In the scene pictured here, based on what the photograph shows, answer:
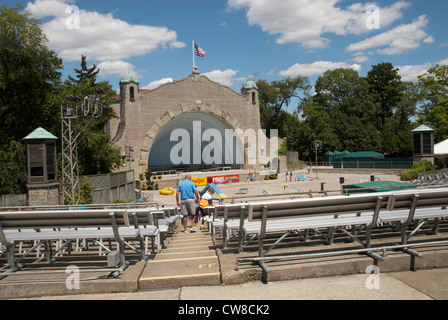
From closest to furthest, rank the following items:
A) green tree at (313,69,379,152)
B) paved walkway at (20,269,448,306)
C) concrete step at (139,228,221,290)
A: 1. paved walkway at (20,269,448,306)
2. concrete step at (139,228,221,290)
3. green tree at (313,69,379,152)

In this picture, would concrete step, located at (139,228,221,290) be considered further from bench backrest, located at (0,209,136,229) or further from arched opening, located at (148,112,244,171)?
arched opening, located at (148,112,244,171)

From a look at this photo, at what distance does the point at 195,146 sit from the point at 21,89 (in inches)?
1065

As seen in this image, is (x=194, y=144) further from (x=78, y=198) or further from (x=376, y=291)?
(x=376, y=291)

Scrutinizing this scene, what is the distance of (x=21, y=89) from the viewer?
21453 mm

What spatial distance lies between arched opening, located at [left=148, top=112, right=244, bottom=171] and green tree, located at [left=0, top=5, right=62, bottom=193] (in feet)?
48.2

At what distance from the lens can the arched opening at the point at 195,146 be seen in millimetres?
39375

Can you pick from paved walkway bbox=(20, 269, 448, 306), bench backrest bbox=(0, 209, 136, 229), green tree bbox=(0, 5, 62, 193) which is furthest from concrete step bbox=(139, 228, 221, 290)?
green tree bbox=(0, 5, 62, 193)

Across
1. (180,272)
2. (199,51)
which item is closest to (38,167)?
(180,272)

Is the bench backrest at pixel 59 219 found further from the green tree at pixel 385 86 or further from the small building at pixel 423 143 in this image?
the green tree at pixel 385 86

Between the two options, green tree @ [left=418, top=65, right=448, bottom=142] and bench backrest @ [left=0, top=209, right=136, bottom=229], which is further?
green tree @ [left=418, top=65, right=448, bottom=142]

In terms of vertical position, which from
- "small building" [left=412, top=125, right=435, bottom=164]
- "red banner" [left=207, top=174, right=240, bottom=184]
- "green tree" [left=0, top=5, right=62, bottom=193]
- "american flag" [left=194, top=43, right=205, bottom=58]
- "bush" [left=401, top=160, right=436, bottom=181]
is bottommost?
"red banner" [left=207, top=174, right=240, bottom=184]

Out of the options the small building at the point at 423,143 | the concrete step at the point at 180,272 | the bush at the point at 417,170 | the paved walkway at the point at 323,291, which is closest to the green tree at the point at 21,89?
the concrete step at the point at 180,272

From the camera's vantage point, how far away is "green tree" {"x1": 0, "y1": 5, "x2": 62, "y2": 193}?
63.5 ft

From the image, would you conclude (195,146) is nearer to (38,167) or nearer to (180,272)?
(38,167)
